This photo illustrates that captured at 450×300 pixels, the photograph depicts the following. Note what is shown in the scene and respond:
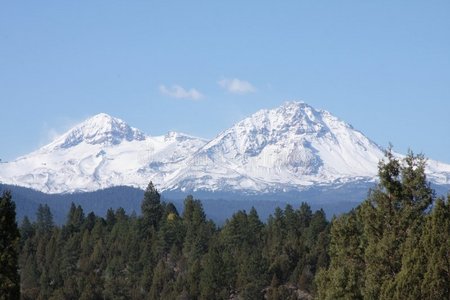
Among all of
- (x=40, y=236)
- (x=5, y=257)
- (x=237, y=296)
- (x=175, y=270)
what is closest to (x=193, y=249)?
(x=175, y=270)

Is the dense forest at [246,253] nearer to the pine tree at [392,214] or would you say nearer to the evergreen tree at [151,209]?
the pine tree at [392,214]

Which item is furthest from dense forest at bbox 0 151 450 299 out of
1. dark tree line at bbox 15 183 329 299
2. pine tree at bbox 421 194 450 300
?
dark tree line at bbox 15 183 329 299

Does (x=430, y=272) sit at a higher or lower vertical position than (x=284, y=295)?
higher

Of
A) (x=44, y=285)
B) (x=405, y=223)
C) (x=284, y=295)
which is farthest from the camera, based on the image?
(x=44, y=285)

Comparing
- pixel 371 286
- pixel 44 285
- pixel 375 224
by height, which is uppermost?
pixel 375 224

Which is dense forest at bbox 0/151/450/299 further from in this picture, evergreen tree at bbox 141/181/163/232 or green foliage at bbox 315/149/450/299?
evergreen tree at bbox 141/181/163/232

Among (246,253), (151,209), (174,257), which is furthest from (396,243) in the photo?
(151,209)

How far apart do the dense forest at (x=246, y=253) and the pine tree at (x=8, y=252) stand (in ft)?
0.19

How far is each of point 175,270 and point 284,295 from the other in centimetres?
3013

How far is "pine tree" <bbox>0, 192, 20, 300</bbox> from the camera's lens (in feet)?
163

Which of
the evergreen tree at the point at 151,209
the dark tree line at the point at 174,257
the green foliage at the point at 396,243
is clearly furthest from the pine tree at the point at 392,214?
the evergreen tree at the point at 151,209

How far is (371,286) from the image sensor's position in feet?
153

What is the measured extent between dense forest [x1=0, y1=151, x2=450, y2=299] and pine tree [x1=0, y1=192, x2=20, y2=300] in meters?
0.06

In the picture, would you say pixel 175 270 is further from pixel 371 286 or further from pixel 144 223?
pixel 371 286
